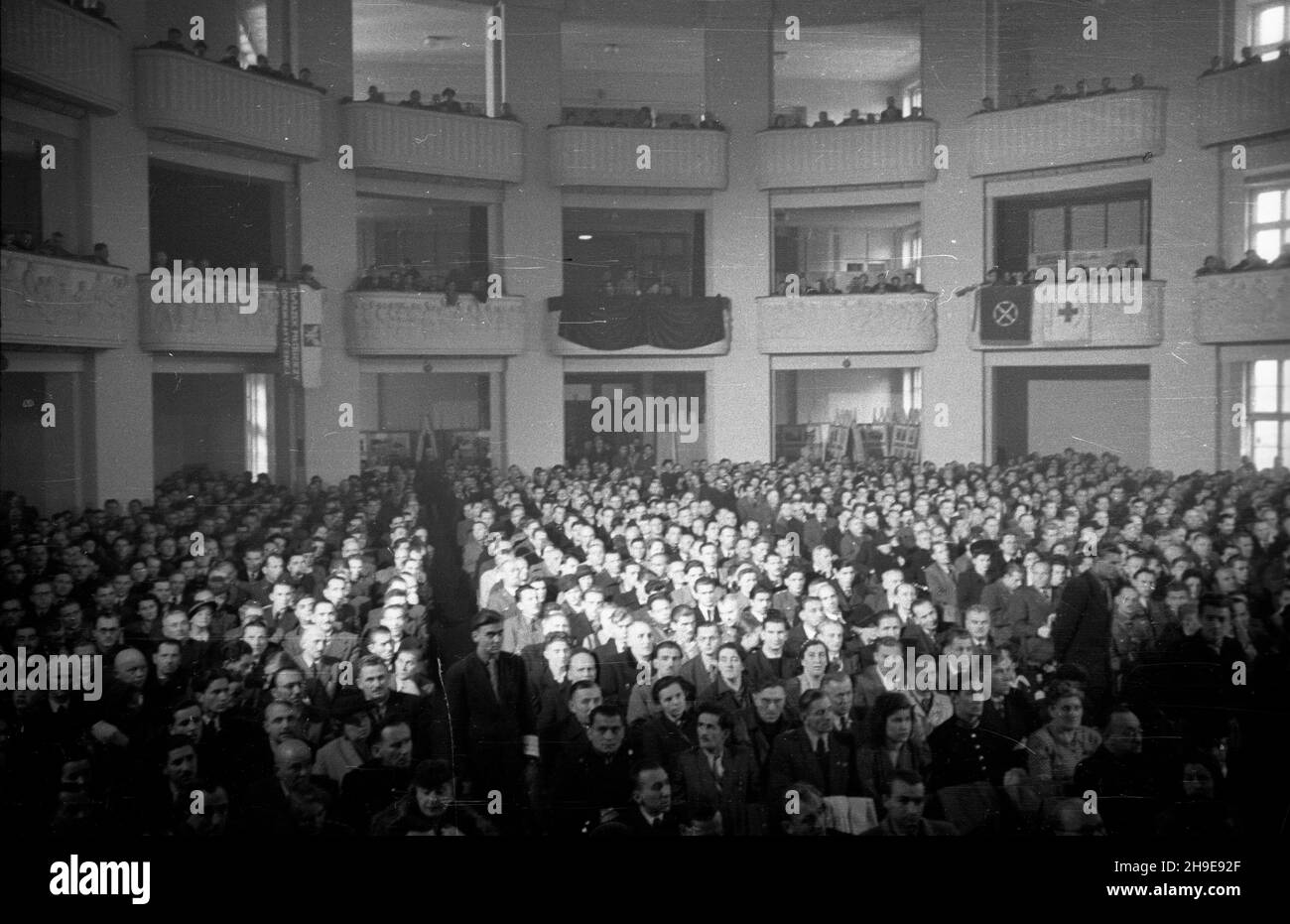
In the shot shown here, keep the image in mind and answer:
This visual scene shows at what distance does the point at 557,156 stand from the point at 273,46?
2102mm

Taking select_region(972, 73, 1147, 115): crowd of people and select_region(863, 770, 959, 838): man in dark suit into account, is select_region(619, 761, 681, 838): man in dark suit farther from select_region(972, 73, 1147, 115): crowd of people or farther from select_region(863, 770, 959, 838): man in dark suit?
select_region(972, 73, 1147, 115): crowd of people

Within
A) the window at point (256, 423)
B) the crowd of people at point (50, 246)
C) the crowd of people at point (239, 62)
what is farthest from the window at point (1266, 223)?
the crowd of people at point (50, 246)

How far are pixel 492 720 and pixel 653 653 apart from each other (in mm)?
895

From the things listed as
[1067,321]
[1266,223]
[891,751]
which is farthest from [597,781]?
[1067,321]

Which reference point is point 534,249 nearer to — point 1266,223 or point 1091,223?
point 1091,223

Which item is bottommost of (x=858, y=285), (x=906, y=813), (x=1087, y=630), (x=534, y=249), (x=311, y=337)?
(x=906, y=813)

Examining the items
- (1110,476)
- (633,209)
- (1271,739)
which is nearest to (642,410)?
(633,209)

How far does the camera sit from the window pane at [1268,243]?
23.5 ft

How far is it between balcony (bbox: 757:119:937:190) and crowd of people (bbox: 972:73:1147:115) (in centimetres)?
65

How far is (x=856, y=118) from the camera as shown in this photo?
30.2 feet

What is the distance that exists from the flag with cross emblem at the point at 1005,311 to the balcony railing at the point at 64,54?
7.20 m

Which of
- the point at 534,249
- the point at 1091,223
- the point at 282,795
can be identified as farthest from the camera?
the point at 1091,223

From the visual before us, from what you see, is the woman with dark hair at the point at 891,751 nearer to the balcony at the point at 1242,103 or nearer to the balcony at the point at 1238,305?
the balcony at the point at 1238,305
